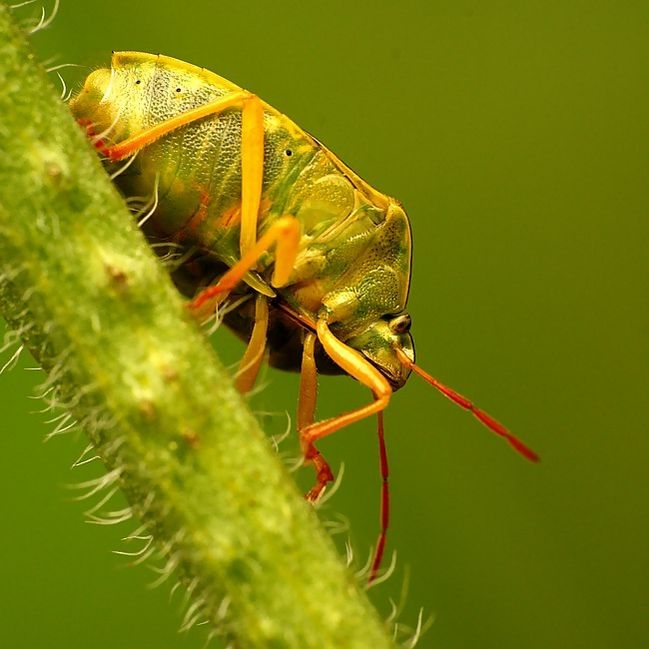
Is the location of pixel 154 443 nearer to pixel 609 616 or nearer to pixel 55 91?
pixel 55 91

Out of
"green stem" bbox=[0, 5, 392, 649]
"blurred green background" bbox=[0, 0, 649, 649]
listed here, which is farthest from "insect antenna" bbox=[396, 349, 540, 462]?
"blurred green background" bbox=[0, 0, 649, 649]

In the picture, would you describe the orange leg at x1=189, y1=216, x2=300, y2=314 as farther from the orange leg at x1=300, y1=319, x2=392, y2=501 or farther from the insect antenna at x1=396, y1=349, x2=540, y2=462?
the insect antenna at x1=396, y1=349, x2=540, y2=462

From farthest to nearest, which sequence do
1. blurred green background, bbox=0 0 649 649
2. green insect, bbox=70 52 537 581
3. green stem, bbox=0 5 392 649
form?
blurred green background, bbox=0 0 649 649, green insect, bbox=70 52 537 581, green stem, bbox=0 5 392 649

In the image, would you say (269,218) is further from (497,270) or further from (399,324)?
(497,270)

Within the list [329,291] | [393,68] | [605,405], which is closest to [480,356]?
[605,405]

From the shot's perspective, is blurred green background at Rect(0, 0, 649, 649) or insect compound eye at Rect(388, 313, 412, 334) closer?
insect compound eye at Rect(388, 313, 412, 334)

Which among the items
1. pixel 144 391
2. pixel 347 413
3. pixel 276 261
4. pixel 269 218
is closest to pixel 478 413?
pixel 347 413

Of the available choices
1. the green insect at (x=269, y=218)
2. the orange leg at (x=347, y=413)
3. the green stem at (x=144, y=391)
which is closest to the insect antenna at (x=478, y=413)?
the green insect at (x=269, y=218)

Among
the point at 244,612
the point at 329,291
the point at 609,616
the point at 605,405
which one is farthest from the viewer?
the point at 605,405
